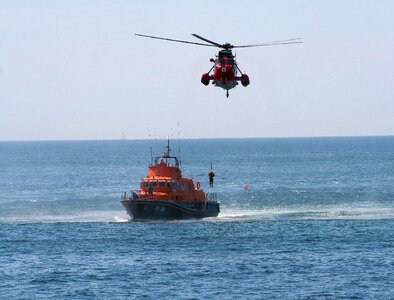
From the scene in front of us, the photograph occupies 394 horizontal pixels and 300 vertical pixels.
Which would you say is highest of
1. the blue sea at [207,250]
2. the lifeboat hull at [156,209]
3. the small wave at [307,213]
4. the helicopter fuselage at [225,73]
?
the helicopter fuselage at [225,73]

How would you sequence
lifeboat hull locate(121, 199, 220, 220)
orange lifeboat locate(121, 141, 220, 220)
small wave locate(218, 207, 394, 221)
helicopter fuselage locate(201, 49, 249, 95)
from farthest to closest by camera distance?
small wave locate(218, 207, 394, 221) → orange lifeboat locate(121, 141, 220, 220) → lifeboat hull locate(121, 199, 220, 220) → helicopter fuselage locate(201, 49, 249, 95)

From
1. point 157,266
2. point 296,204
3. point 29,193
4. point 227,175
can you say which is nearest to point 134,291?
point 157,266

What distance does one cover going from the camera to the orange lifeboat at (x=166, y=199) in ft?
276

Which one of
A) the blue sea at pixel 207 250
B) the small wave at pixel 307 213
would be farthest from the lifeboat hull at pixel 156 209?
the small wave at pixel 307 213

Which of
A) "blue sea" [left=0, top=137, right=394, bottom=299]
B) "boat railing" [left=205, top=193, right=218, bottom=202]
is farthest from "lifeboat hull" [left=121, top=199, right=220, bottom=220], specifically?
"boat railing" [left=205, top=193, right=218, bottom=202]

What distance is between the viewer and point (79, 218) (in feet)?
300

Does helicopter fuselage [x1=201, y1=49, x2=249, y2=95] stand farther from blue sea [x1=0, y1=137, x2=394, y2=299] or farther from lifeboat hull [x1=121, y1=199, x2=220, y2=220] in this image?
lifeboat hull [x1=121, y1=199, x2=220, y2=220]

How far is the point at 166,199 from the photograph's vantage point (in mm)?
85312

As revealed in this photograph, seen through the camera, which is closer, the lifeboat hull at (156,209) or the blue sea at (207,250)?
the blue sea at (207,250)

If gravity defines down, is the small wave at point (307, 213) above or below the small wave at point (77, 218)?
above

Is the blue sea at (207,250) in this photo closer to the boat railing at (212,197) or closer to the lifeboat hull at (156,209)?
A: the lifeboat hull at (156,209)

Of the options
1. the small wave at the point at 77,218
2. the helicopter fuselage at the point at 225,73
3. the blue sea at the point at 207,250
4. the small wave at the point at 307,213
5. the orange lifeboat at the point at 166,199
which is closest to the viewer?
the blue sea at the point at 207,250

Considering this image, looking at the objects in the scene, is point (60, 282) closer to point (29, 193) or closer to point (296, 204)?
point (296, 204)

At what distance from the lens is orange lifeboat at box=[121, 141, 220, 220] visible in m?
84.1
